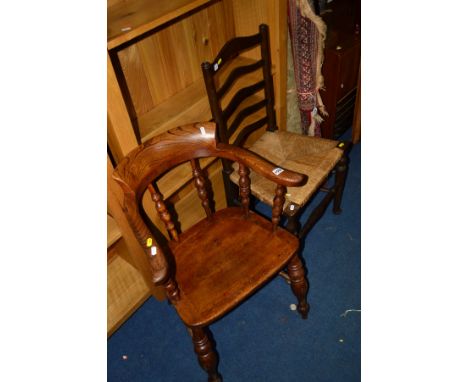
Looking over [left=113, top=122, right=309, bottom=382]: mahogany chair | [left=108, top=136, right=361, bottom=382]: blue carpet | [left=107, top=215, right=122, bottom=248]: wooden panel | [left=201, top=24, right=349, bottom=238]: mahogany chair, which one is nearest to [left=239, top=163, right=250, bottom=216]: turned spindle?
[left=113, top=122, right=309, bottom=382]: mahogany chair

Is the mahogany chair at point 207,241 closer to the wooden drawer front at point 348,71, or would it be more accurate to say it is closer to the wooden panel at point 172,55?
the wooden panel at point 172,55

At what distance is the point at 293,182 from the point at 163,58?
0.91 m

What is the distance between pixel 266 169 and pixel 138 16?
68cm

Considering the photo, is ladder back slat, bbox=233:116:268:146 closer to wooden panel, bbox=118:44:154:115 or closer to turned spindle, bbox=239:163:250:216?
turned spindle, bbox=239:163:250:216

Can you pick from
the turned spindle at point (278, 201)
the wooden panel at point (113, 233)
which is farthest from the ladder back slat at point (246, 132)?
the wooden panel at point (113, 233)

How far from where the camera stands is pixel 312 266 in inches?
75.2

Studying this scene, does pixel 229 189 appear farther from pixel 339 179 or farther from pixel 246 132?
pixel 339 179

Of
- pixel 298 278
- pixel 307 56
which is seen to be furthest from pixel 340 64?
pixel 298 278

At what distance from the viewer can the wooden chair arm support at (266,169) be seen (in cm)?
121

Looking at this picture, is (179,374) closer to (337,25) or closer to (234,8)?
(234,8)

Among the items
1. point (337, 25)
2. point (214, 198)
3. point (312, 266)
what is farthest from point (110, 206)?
point (337, 25)

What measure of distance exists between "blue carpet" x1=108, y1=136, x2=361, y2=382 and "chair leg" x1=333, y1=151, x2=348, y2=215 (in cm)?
30

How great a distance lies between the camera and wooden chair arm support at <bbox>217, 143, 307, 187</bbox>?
3.97 feet

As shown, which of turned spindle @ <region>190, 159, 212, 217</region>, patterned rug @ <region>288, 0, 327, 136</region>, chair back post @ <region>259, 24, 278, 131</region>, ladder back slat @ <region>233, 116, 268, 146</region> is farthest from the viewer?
patterned rug @ <region>288, 0, 327, 136</region>
